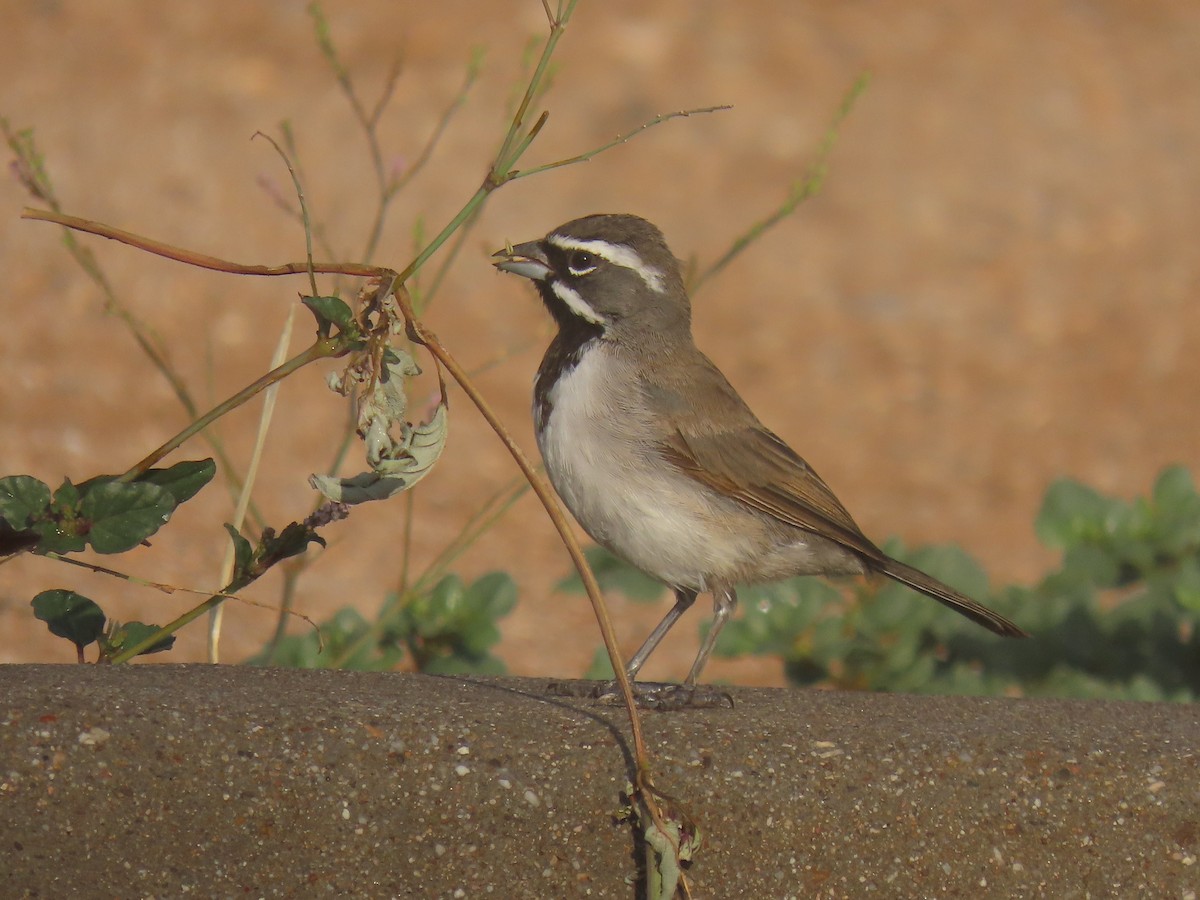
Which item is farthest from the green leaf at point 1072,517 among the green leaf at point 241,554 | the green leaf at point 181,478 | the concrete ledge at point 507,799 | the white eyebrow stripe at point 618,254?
the green leaf at point 181,478

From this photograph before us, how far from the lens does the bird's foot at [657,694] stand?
14.0 feet

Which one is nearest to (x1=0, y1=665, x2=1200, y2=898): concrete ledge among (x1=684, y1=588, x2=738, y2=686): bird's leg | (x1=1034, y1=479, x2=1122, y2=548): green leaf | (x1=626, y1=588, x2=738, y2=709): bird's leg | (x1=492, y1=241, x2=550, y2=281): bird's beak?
(x1=626, y1=588, x2=738, y2=709): bird's leg

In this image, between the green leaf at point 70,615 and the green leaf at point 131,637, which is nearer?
the green leaf at point 70,615

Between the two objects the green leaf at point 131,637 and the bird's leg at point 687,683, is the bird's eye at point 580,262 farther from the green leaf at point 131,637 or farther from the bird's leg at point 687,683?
the green leaf at point 131,637

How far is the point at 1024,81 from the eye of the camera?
12828 millimetres

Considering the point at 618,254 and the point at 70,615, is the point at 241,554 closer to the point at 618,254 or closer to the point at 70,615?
the point at 70,615

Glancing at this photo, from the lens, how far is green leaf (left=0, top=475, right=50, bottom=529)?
11.5 feet

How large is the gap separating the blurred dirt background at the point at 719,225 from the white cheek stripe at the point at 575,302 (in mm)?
3071

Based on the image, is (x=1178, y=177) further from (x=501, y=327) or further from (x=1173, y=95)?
(x=501, y=327)

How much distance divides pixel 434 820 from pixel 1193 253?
10.0 m

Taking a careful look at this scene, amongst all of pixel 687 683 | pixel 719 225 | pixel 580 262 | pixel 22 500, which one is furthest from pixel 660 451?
pixel 719 225

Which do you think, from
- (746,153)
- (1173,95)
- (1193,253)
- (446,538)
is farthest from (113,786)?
(1173,95)

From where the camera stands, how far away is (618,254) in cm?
561

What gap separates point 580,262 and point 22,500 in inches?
96.3
